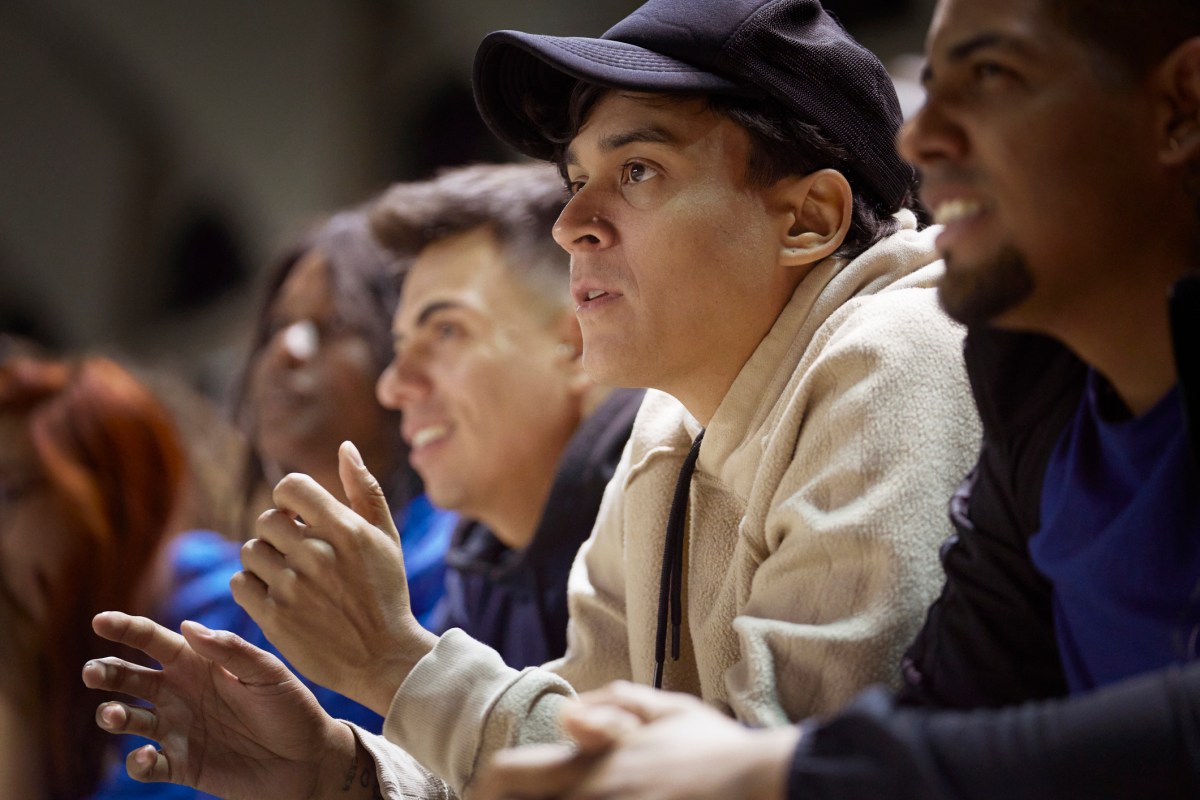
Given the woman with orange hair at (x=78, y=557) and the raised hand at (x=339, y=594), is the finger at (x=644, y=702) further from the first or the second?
the woman with orange hair at (x=78, y=557)

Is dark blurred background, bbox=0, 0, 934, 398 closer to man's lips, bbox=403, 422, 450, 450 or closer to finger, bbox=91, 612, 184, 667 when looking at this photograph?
man's lips, bbox=403, 422, 450, 450

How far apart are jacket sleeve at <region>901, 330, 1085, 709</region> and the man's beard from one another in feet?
0.30

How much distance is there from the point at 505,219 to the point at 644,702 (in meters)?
1.46

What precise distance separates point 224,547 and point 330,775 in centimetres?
136

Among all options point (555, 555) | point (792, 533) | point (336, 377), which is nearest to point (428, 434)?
point (555, 555)

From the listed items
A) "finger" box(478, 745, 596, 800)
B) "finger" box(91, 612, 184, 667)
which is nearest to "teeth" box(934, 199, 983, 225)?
"finger" box(478, 745, 596, 800)

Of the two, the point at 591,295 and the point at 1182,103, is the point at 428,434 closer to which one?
the point at 591,295

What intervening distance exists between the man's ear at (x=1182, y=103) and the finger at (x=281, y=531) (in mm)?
798

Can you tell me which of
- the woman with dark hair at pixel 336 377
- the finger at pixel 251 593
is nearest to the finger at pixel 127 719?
the finger at pixel 251 593

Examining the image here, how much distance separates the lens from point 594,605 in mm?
1490

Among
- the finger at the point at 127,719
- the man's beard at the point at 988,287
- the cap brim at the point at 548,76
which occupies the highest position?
the cap brim at the point at 548,76

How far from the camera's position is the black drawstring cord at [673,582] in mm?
1324

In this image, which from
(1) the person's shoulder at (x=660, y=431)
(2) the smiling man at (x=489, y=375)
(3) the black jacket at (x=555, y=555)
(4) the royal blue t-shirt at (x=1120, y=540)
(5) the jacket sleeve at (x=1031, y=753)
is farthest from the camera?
(2) the smiling man at (x=489, y=375)

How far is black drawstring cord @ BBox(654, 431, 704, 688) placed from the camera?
132 cm
